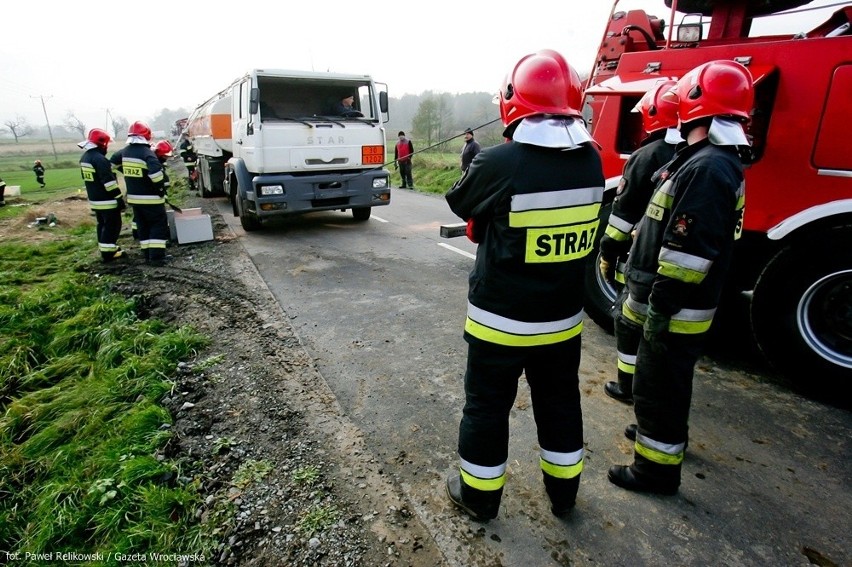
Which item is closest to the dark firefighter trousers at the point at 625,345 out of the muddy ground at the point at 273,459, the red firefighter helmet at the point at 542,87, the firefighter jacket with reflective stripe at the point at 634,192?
the firefighter jacket with reflective stripe at the point at 634,192

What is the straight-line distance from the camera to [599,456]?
249 cm

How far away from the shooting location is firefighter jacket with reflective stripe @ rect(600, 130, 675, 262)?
2713 millimetres

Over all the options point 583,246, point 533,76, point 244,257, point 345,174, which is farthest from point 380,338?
point 345,174

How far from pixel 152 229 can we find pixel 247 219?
1.71m

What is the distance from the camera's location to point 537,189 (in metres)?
1.72

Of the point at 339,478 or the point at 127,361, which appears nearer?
the point at 339,478

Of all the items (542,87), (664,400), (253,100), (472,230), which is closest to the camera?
(542,87)

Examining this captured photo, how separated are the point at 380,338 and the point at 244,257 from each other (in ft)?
10.8

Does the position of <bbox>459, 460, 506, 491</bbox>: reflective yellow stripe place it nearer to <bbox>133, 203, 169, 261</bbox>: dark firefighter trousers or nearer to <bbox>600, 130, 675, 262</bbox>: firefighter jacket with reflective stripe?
<bbox>600, 130, 675, 262</bbox>: firefighter jacket with reflective stripe

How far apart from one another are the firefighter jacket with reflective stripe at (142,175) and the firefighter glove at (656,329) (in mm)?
6097

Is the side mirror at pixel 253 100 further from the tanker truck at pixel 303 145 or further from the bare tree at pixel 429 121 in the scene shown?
the bare tree at pixel 429 121

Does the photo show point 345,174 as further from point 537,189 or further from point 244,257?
point 537,189

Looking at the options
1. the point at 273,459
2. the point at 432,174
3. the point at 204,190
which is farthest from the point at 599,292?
the point at 432,174

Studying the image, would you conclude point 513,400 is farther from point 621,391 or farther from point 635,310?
point 621,391
